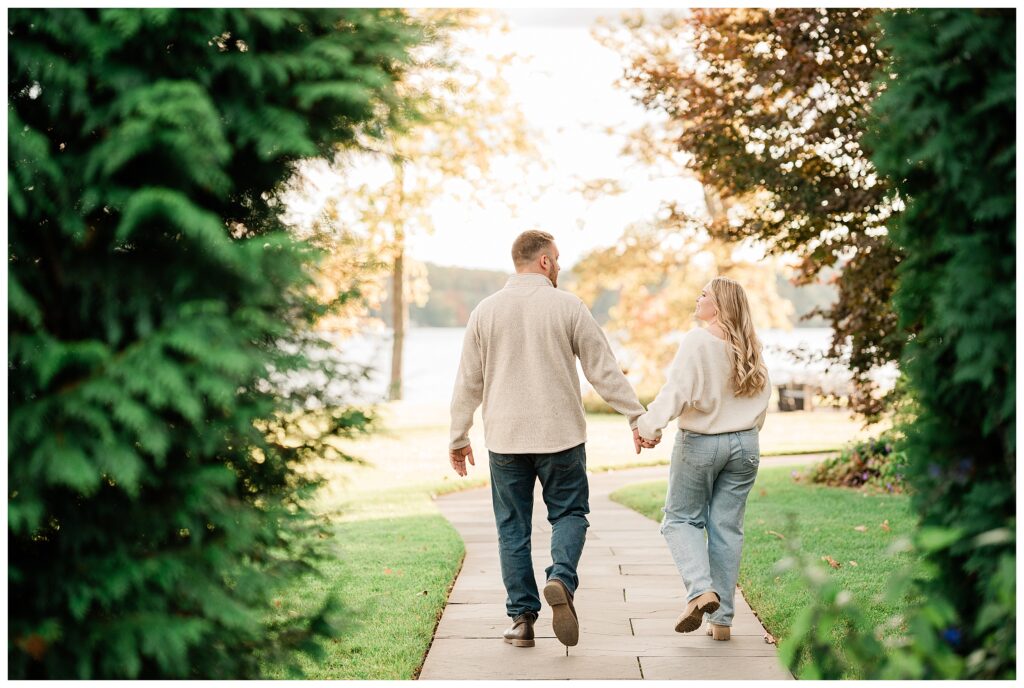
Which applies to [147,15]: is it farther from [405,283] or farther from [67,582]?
[405,283]

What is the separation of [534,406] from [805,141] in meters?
5.73

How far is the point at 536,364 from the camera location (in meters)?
4.91

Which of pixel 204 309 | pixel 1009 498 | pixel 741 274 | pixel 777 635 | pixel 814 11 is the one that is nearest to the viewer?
pixel 204 309

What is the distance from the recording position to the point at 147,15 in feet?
9.33

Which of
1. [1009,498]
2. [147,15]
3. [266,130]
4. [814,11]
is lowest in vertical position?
[1009,498]

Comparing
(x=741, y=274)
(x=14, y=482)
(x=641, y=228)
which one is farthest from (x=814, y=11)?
(x=741, y=274)

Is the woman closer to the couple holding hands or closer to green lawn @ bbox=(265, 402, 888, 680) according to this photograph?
the couple holding hands

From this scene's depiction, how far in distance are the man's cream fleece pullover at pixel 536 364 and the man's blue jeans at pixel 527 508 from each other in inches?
3.9

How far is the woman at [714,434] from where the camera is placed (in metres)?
4.98

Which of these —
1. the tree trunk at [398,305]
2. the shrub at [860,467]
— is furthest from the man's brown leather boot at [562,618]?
the tree trunk at [398,305]

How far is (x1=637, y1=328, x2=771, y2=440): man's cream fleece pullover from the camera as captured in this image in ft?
16.3

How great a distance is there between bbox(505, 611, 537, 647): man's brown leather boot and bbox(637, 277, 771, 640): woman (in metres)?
0.80

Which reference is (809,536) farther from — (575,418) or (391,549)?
(575,418)

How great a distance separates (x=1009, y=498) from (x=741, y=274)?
23728 millimetres
